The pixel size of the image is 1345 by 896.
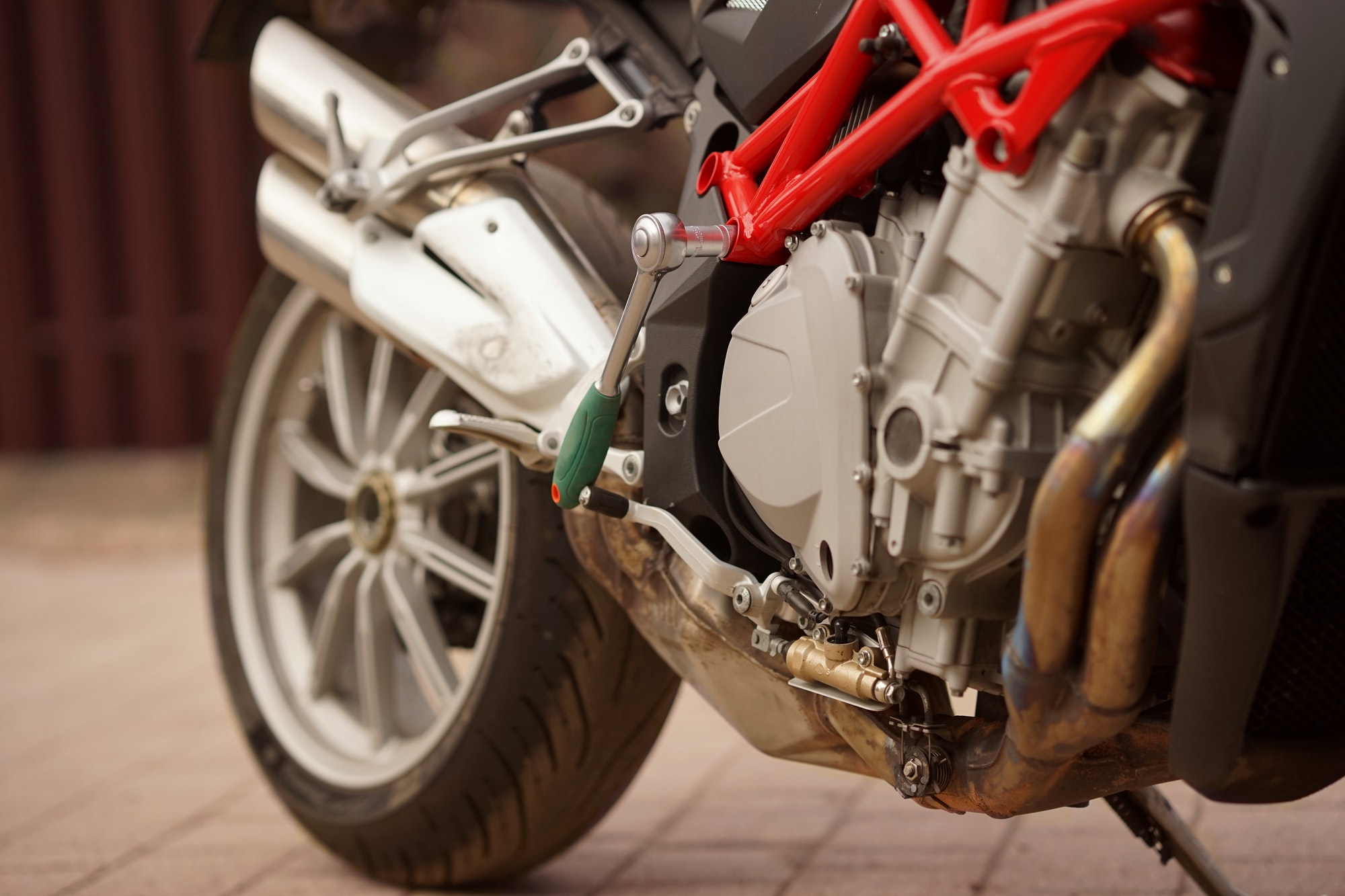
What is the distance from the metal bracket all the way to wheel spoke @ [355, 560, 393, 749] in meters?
0.56

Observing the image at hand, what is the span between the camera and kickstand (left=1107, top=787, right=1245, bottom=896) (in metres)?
1.40

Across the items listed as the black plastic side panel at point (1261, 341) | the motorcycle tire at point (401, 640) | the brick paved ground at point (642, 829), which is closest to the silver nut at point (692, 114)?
the motorcycle tire at point (401, 640)

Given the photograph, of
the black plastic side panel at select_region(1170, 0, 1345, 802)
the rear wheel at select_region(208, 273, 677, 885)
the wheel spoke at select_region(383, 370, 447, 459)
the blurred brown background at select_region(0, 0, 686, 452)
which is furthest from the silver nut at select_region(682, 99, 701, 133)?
the blurred brown background at select_region(0, 0, 686, 452)

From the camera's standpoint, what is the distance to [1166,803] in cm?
144

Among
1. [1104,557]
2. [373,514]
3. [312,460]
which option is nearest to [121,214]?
[312,460]

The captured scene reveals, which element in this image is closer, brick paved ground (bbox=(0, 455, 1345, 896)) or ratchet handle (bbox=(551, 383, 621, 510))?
ratchet handle (bbox=(551, 383, 621, 510))

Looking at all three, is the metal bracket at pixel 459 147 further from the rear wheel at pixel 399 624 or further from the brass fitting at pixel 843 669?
the brass fitting at pixel 843 669

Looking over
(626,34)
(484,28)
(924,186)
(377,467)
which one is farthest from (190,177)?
(924,186)

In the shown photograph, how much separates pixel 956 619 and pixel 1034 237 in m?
0.33

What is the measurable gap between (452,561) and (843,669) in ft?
2.54

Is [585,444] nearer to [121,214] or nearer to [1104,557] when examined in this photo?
[1104,557]

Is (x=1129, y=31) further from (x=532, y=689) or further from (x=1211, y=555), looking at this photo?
(x=532, y=689)

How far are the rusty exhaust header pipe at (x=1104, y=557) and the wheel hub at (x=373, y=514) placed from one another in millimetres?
1086

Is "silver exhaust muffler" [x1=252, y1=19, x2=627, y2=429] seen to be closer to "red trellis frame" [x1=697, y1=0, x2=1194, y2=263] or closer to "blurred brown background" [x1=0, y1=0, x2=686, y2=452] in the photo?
"red trellis frame" [x1=697, y1=0, x2=1194, y2=263]
